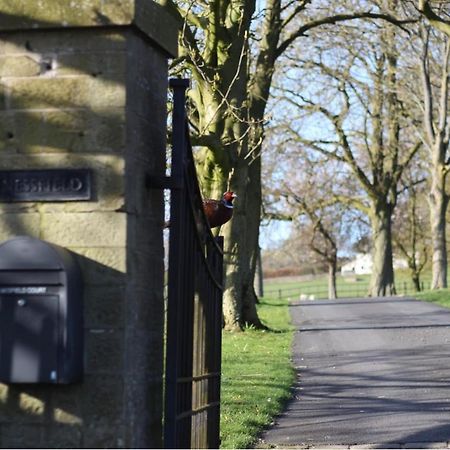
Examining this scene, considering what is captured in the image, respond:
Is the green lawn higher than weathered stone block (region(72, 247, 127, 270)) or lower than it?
higher

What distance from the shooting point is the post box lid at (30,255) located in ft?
15.8

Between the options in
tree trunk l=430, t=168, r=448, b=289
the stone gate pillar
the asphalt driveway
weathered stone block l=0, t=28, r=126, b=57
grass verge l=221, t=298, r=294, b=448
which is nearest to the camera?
the stone gate pillar

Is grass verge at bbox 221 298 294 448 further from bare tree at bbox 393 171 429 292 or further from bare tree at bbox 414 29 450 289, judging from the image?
bare tree at bbox 393 171 429 292

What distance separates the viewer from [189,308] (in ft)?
18.7

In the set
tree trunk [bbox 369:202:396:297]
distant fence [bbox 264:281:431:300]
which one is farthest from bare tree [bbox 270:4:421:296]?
distant fence [bbox 264:281:431:300]

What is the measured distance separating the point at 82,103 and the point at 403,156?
37671mm

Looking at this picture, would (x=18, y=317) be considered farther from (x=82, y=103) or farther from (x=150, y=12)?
(x=150, y=12)

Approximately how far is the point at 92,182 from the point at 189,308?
3.57ft

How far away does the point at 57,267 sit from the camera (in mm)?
4801

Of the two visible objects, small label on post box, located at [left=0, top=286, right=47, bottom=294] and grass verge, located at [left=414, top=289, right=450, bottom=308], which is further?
grass verge, located at [left=414, top=289, right=450, bottom=308]

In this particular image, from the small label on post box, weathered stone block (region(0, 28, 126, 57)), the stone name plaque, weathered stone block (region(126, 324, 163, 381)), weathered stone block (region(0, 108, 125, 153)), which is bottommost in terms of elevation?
weathered stone block (region(126, 324, 163, 381))

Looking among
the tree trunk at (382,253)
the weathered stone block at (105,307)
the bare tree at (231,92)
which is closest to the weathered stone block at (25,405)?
the weathered stone block at (105,307)

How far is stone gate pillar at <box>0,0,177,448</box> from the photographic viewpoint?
491 centimetres

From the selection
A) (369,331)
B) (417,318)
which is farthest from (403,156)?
(369,331)
